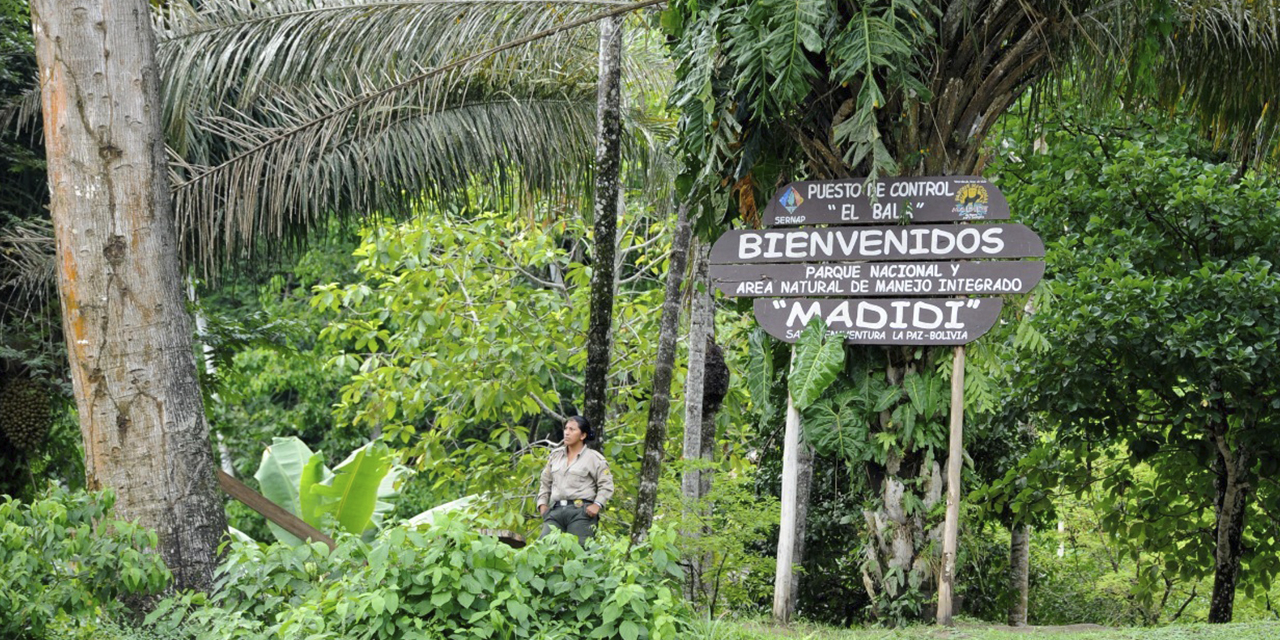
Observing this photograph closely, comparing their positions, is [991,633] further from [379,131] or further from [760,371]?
[379,131]

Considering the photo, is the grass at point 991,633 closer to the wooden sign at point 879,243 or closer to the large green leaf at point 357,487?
the wooden sign at point 879,243

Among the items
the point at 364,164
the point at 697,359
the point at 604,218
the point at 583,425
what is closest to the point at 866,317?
the point at 583,425

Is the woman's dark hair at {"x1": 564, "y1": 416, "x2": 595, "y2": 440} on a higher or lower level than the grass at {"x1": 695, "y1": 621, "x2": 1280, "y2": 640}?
higher

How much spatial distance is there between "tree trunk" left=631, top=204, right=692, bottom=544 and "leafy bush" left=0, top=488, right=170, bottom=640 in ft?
12.5

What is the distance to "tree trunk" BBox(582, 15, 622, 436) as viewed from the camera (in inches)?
353

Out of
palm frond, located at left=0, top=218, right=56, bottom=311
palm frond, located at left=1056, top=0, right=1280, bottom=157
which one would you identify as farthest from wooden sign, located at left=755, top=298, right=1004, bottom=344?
palm frond, located at left=0, top=218, right=56, bottom=311

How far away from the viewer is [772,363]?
764 cm

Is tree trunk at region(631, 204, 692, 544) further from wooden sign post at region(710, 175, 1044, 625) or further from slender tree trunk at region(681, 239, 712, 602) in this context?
wooden sign post at region(710, 175, 1044, 625)

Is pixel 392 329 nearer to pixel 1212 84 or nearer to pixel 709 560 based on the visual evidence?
pixel 709 560

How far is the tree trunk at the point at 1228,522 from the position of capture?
877 centimetres

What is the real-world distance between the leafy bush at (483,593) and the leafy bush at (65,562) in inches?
27.3

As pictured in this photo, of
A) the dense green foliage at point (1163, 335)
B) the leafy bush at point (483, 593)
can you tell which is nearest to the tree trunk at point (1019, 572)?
the dense green foliage at point (1163, 335)

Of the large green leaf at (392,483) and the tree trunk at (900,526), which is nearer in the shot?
the tree trunk at (900,526)

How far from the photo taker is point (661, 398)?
9539mm
